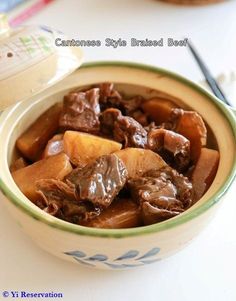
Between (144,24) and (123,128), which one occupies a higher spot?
(144,24)

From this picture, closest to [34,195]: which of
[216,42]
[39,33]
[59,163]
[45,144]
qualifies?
[59,163]

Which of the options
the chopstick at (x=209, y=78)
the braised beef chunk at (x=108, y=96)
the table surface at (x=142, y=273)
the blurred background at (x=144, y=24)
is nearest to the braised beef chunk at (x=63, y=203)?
the table surface at (x=142, y=273)

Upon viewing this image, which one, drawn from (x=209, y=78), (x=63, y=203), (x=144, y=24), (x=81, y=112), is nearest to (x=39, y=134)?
(x=81, y=112)

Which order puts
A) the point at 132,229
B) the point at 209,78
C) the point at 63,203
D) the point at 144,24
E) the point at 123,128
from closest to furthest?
the point at 132,229 → the point at 63,203 → the point at 123,128 → the point at 209,78 → the point at 144,24

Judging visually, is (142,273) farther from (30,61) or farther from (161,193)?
(30,61)

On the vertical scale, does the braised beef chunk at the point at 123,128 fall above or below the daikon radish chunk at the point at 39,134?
below

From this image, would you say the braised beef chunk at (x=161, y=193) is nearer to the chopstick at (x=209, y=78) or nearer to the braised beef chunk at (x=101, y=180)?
the braised beef chunk at (x=101, y=180)
